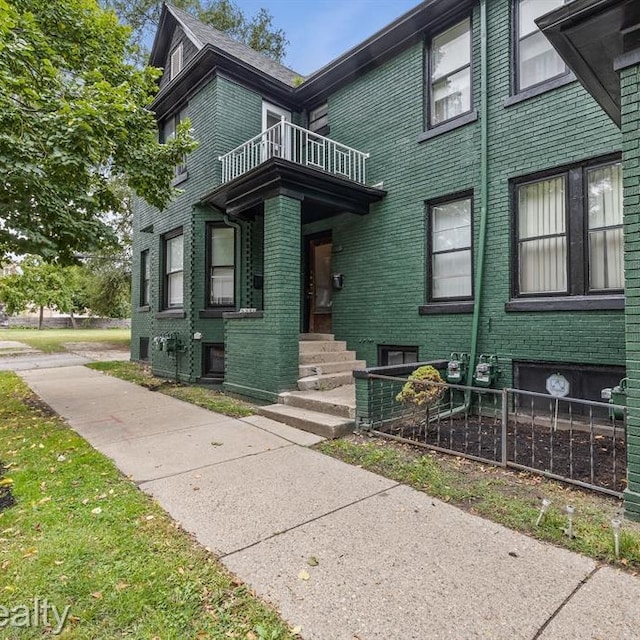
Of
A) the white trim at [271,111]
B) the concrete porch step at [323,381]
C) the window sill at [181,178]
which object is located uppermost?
the white trim at [271,111]

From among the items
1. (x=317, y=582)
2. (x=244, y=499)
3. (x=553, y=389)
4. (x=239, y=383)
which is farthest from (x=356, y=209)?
(x=317, y=582)

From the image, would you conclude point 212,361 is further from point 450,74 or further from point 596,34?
point 596,34

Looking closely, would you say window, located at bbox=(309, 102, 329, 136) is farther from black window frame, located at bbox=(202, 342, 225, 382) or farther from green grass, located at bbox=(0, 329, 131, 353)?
green grass, located at bbox=(0, 329, 131, 353)

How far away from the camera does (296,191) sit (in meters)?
6.66

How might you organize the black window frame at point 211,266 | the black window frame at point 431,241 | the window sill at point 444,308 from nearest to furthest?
1. the window sill at point 444,308
2. the black window frame at point 431,241
3. the black window frame at point 211,266

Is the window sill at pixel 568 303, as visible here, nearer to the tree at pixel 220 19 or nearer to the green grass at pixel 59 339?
the tree at pixel 220 19

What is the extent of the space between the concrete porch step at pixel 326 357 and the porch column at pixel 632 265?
4766 millimetres

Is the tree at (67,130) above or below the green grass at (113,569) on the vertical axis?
above

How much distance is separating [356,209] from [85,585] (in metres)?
6.57

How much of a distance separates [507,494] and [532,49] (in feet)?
19.6

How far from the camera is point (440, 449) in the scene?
4.35 m

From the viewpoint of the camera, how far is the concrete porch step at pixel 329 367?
687 centimetres

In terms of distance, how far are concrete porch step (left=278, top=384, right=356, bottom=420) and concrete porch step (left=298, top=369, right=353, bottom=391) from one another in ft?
0.37

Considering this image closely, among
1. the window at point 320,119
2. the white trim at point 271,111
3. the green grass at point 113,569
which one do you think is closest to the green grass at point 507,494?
the green grass at point 113,569
